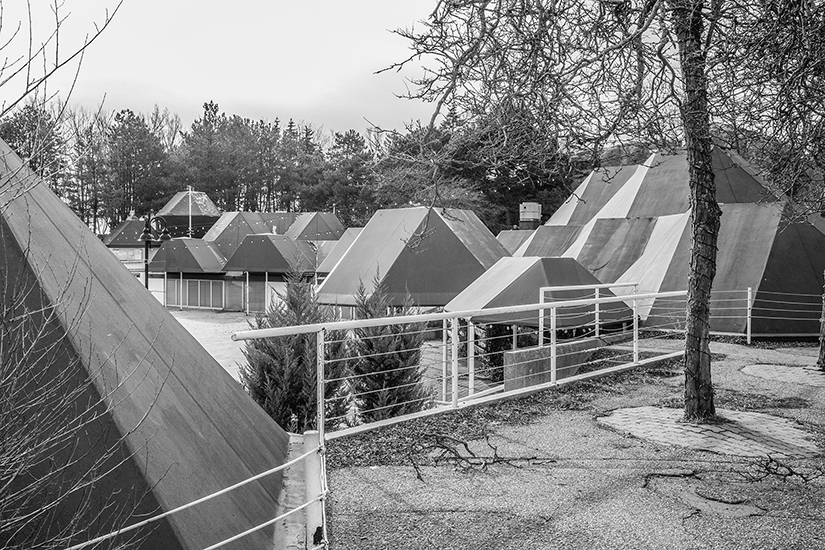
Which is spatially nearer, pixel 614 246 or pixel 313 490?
pixel 313 490

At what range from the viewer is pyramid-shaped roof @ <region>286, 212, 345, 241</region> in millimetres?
39906

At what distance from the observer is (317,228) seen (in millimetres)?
40594

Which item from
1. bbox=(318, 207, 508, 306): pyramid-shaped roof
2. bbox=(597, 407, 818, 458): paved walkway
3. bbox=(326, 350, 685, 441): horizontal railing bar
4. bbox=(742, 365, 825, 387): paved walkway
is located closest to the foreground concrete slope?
bbox=(326, 350, 685, 441): horizontal railing bar

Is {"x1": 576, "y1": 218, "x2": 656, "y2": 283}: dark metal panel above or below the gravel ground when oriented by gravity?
above

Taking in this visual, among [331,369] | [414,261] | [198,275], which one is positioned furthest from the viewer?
[198,275]

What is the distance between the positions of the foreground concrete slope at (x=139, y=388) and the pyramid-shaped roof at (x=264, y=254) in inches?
1218

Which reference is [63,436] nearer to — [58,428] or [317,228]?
[58,428]

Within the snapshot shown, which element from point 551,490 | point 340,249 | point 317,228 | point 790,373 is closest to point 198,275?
point 317,228

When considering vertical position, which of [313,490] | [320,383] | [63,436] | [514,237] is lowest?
[313,490]

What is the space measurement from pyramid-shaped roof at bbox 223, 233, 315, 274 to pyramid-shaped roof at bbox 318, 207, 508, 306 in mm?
14631

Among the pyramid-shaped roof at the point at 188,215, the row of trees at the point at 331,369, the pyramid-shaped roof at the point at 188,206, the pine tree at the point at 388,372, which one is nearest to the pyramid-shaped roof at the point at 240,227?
the pyramid-shaped roof at the point at 188,215

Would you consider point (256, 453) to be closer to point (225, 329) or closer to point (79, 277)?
point (79, 277)

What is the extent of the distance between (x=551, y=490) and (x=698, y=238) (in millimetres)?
3189

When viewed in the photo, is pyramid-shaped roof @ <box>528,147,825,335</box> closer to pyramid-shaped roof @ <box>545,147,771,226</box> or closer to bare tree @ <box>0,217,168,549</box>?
pyramid-shaped roof @ <box>545,147,771,226</box>
